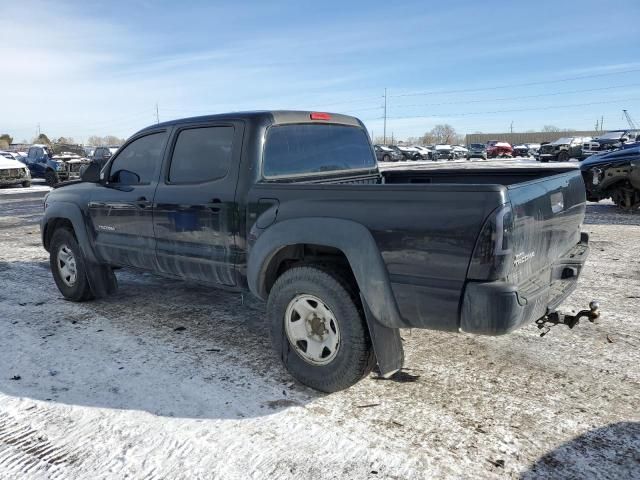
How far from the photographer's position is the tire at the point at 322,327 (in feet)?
10.6

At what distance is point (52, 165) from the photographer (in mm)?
23875

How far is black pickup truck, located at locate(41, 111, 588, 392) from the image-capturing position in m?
2.73

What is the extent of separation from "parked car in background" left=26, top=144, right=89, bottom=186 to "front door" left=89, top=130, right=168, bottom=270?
20.2 m

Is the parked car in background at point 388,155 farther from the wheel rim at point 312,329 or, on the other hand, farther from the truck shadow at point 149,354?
the wheel rim at point 312,329

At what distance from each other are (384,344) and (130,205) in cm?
281

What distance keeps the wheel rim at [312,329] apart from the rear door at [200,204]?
27.7 inches

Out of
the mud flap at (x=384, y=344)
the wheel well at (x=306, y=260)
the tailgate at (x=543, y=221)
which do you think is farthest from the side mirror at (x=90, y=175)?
the tailgate at (x=543, y=221)

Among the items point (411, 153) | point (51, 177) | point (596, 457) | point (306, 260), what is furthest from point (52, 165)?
point (411, 153)

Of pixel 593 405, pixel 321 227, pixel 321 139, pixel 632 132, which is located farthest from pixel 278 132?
pixel 632 132

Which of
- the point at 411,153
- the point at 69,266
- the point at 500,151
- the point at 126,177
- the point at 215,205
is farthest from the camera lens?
the point at 411,153

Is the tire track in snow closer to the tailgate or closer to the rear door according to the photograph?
the rear door

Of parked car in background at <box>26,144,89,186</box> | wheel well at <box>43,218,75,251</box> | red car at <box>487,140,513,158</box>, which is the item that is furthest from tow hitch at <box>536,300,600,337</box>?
red car at <box>487,140,513,158</box>

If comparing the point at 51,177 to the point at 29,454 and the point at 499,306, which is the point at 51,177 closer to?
the point at 29,454

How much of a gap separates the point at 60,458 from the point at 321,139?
2998mm
